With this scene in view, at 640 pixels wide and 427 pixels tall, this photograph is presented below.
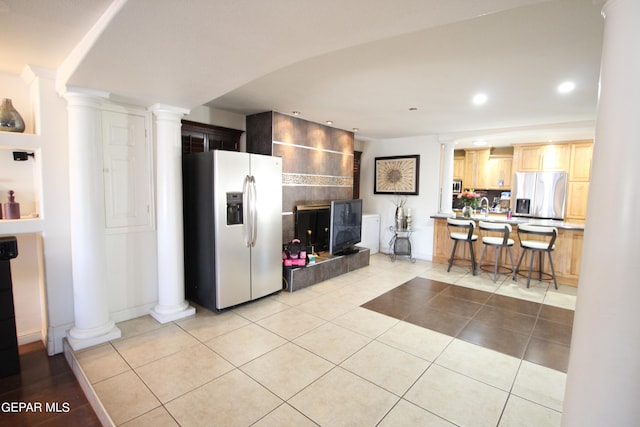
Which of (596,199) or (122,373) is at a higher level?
(596,199)

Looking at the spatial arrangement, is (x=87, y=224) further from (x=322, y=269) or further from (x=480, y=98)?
(x=480, y=98)

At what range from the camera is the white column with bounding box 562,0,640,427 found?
3.02 feet

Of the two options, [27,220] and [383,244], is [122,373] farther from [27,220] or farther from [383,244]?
[383,244]

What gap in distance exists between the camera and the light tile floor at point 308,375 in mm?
2006

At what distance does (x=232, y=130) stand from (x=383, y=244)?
13.4ft

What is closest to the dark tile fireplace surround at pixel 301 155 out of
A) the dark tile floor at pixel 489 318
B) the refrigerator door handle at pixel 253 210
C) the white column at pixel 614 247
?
the refrigerator door handle at pixel 253 210

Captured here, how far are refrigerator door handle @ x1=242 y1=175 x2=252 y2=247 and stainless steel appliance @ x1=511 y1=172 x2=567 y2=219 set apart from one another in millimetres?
5907

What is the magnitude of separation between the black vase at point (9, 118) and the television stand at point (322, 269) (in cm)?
304

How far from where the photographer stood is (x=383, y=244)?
697 cm

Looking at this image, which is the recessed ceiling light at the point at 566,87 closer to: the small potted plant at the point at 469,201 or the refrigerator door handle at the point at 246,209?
the small potted plant at the point at 469,201

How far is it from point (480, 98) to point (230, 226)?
3.24m

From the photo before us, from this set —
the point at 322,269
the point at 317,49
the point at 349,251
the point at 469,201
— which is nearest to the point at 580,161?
the point at 469,201

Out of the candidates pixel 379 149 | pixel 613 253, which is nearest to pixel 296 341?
pixel 613 253

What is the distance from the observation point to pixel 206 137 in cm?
428
